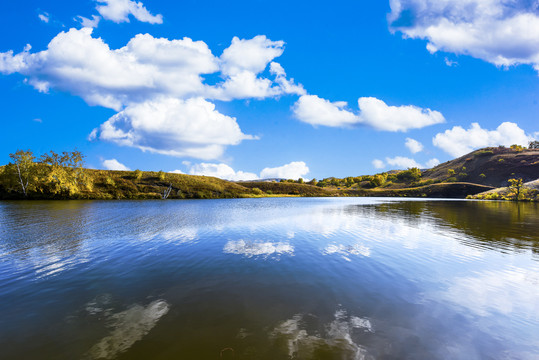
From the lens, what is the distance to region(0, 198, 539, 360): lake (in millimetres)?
7109

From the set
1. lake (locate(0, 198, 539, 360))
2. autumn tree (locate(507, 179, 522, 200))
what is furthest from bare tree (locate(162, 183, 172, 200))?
autumn tree (locate(507, 179, 522, 200))

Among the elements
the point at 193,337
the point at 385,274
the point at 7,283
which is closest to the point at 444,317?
the point at 385,274

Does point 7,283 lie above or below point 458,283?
above

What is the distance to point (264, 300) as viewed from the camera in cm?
1023

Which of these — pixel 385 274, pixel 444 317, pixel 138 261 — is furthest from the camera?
pixel 138 261

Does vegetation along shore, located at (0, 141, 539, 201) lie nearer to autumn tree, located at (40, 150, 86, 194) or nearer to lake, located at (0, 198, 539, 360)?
autumn tree, located at (40, 150, 86, 194)

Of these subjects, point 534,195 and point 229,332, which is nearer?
point 229,332

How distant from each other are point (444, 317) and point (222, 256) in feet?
41.8

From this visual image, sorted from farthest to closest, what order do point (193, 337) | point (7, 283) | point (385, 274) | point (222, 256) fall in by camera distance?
point (222, 256) < point (385, 274) < point (7, 283) < point (193, 337)

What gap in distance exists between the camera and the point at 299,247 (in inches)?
785

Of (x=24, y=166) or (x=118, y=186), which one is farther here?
(x=118, y=186)

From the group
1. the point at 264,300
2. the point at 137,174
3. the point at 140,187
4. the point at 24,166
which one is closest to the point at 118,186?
the point at 140,187

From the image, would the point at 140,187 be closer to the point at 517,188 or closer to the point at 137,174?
the point at 137,174

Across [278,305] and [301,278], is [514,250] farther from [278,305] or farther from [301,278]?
[278,305]
